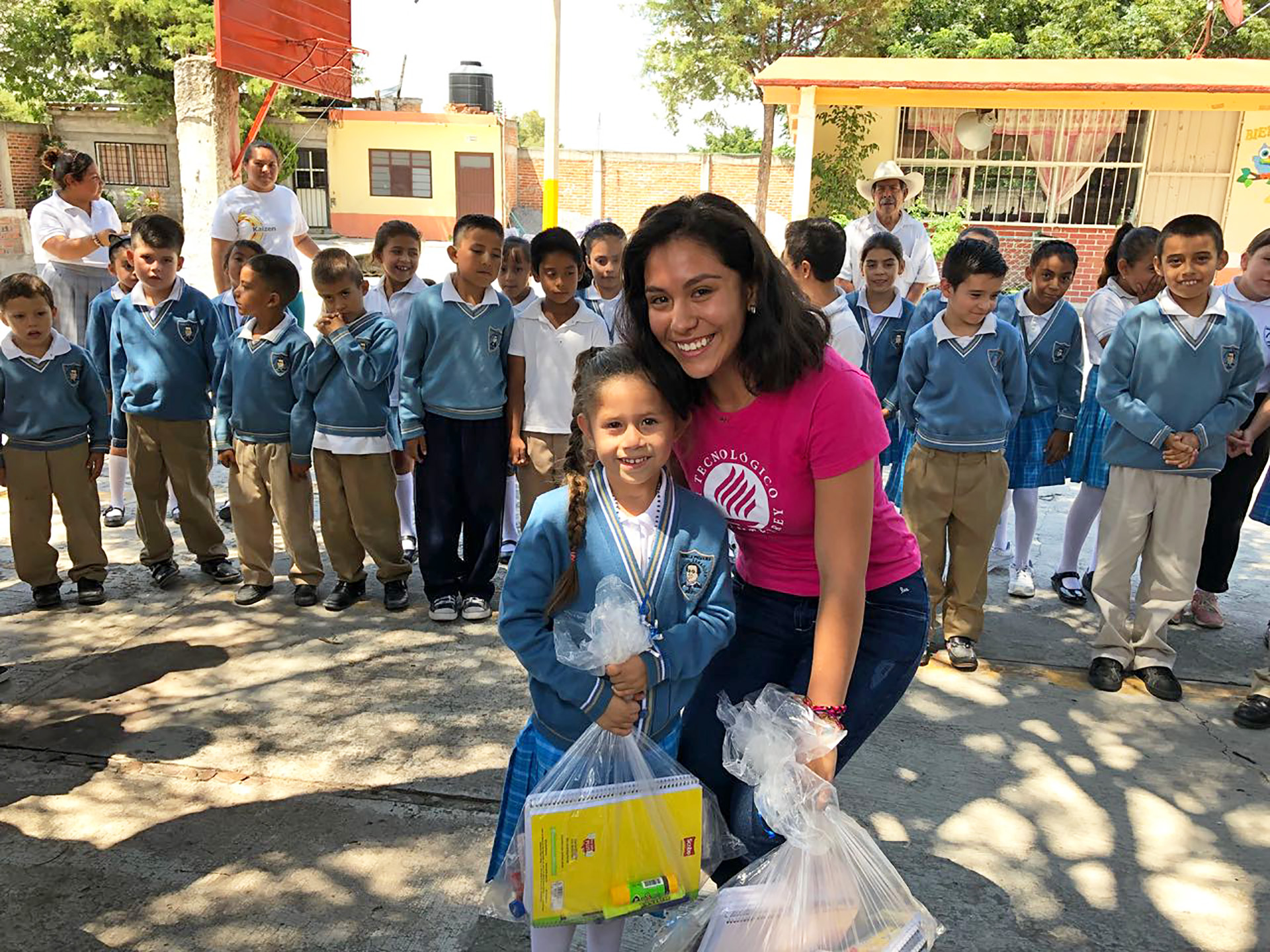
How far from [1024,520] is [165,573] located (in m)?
4.04

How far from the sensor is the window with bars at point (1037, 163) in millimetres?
15625

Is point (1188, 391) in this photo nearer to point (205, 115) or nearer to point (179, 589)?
point (179, 589)

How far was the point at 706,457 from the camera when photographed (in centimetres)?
200

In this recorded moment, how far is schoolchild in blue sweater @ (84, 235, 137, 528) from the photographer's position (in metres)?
5.06

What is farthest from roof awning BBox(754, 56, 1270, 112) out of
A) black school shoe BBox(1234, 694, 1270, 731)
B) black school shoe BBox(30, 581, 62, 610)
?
black school shoe BBox(30, 581, 62, 610)

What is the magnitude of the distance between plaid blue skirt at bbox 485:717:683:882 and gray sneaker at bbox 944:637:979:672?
2.18m

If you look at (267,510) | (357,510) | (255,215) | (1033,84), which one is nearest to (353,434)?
(357,510)

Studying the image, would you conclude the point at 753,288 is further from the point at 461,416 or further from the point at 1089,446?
the point at 1089,446

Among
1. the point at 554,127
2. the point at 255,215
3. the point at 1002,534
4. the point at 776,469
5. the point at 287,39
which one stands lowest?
the point at 1002,534

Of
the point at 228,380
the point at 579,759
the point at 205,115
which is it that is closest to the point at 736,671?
the point at 579,759

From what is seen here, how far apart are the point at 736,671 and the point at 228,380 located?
10.2ft

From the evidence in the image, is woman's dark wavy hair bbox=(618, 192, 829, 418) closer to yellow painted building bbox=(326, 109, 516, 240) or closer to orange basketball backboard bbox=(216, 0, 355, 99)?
orange basketball backboard bbox=(216, 0, 355, 99)

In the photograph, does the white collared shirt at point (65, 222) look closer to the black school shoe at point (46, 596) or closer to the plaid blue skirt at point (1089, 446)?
the black school shoe at point (46, 596)

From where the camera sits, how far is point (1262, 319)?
4172 mm
